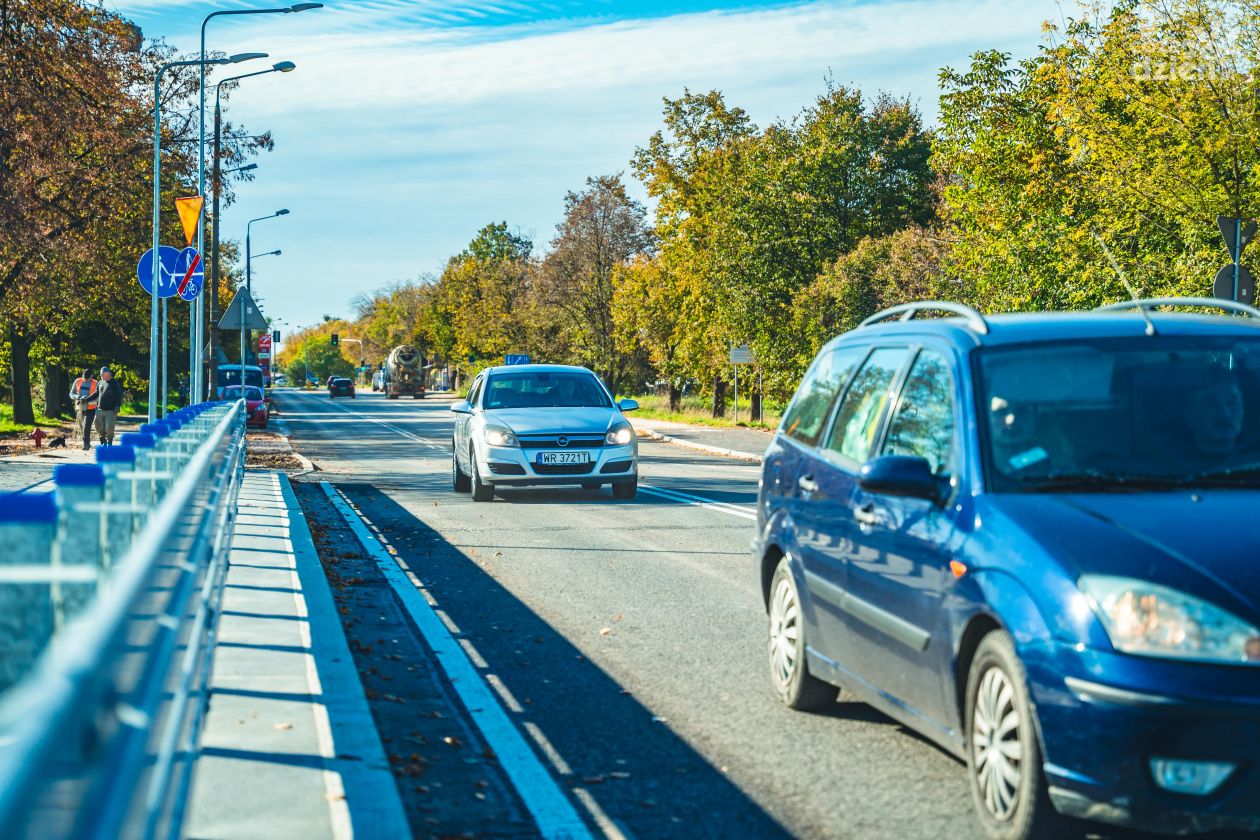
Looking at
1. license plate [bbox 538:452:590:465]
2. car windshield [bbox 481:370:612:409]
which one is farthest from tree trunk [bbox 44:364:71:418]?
license plate [bbox 538:452:590:465]

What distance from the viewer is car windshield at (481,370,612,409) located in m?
19.0

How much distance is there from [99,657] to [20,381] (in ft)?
154

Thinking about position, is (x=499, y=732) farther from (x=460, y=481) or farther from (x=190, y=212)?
(x=460, y=481)

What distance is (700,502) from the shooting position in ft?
59.9

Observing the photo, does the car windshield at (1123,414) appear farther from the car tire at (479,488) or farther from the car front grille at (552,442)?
the car tire at (479,488)

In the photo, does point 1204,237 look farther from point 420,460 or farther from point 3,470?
point 3,470

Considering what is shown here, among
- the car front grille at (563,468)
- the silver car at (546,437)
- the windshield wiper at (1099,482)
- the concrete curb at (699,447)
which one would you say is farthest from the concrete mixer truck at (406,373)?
the windshield wiper at (1099,482)

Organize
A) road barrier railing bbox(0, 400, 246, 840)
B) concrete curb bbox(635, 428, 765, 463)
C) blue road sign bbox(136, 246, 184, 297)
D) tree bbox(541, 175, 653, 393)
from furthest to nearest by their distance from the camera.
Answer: tree bbox(541, 175, 653, 393), concrete curb bbox(635, 428, 765, 463), blue road sign bbox(136, 246, 184, 297), road barrier railing bbox(0, 400, 246, 840)

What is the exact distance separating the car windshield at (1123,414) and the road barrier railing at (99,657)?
2.65 metres

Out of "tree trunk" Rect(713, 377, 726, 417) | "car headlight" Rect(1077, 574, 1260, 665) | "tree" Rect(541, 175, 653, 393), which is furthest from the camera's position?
"tree" Rect(541, 175, 653, 393)

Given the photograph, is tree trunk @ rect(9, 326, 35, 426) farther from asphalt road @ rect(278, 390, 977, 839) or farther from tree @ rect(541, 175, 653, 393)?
asphalt road @ rect(278, 390, 977, 839)

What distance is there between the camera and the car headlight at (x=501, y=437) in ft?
58.8

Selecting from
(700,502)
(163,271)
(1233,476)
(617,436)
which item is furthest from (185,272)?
(1233,476)

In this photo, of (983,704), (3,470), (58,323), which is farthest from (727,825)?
(58,323)
